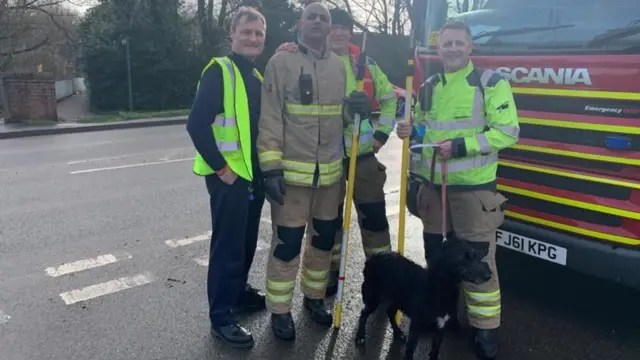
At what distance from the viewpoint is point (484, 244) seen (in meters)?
3.64

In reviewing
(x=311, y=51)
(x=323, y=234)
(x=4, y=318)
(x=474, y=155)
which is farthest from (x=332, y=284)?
(x=4, y=318)

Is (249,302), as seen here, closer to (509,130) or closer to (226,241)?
(226,241)

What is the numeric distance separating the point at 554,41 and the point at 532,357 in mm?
2052

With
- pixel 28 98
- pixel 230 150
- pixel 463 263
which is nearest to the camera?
pixel 463 263

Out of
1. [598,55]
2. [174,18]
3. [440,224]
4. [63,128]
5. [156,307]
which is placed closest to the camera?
[598,55]

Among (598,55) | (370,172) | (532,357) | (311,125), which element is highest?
(598,55)

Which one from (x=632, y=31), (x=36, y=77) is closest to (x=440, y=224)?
(x=632, y=31)

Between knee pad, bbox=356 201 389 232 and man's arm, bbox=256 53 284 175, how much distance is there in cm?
108

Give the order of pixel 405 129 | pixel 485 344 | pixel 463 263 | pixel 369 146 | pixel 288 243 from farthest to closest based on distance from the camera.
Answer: pixel 369 146
pixel 405 129
pixel 288 243
pixel 485 344
pixel 463 263

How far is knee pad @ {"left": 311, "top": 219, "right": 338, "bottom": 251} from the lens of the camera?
390 cm

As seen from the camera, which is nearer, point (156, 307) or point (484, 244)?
point (484, 244)

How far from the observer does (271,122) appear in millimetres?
3541

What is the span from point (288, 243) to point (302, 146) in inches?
24.4

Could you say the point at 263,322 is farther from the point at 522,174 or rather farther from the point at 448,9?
the point at 448,9
